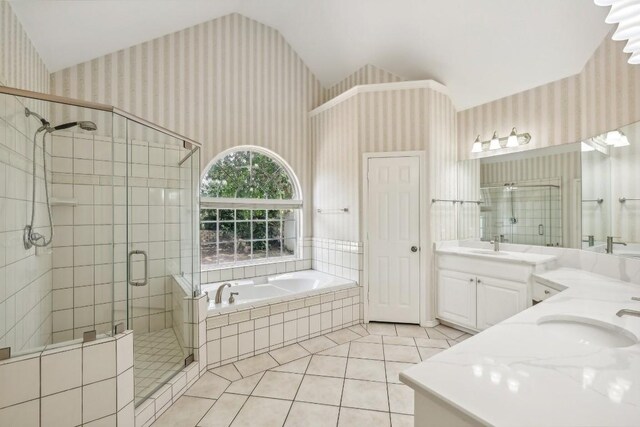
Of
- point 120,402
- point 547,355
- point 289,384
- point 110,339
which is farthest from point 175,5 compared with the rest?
point 547,355

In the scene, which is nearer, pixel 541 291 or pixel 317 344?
pixel 541 291

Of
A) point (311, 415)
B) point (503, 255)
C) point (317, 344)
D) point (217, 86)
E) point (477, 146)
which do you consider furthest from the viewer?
point (217, 86)

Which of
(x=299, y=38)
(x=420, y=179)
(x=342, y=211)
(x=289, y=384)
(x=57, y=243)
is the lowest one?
(x=289, y=384)

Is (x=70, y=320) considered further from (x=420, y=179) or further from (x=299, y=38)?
(x=299, y=38)

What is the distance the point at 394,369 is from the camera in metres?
2.36

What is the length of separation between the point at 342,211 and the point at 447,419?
115 inches

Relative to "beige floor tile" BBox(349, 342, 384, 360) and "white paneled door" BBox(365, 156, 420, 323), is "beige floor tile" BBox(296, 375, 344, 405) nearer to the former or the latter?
"beige floor tile" BBox(349, 342, 384, 360)

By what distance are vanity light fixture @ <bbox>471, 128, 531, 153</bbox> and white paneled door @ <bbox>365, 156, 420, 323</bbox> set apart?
0.74 metres

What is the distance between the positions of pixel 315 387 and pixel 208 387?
2.58 ft

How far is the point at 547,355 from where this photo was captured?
0.93m

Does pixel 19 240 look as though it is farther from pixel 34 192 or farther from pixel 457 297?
pixel 457 297

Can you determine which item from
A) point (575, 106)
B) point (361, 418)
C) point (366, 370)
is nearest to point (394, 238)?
point (366, 370)

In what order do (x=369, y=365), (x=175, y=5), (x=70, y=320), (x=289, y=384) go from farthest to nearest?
(x=175, y=5), (x=369, y=365), (x=289, y=384), (x=70, y=320)

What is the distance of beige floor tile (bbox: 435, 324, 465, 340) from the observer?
9.74ft
